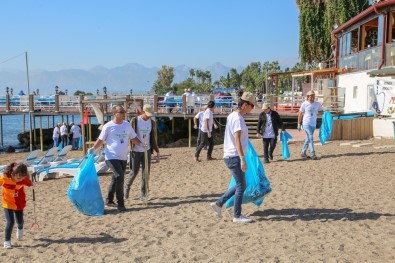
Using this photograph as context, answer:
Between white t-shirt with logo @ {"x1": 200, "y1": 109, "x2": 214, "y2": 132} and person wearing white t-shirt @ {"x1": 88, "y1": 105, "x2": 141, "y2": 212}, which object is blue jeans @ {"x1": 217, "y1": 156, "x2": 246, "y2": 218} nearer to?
person wearing white t-shirt @ {"x1": 88, "y1": 105, "x2": 141, "y2": 212}

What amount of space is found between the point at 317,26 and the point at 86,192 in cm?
3053

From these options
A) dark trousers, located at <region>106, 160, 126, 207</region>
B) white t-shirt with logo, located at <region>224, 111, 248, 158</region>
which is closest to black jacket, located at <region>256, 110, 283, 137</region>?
dark trousers, located at <region>106, 160, 126, 207</region>

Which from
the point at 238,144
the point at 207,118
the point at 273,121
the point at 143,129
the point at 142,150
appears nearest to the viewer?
the point at 238,144

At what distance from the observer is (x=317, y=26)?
34.4m

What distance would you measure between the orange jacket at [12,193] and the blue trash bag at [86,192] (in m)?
1.23

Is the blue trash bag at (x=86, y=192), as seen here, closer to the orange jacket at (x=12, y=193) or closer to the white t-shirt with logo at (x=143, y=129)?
the white t-shirt with logo at (x=143, y=129)

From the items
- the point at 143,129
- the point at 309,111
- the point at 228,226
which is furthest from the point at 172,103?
the point at 228,226

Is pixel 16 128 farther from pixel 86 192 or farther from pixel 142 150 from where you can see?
pixel 86 192

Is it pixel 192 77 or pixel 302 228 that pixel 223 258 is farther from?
pixel 192 77

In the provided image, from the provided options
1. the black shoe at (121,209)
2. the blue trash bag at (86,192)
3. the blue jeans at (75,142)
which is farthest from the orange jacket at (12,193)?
the blue jeans at (75,142)

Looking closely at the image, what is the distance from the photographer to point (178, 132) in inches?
1212

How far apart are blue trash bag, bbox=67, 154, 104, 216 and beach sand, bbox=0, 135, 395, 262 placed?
0.53 feet

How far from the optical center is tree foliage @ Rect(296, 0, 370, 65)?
3234cm

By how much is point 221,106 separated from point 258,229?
1853 centimetres
